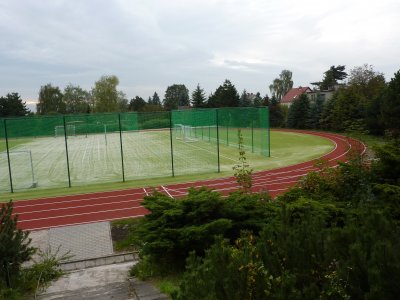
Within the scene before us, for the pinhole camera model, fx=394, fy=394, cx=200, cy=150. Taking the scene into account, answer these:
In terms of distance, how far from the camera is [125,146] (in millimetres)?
31781

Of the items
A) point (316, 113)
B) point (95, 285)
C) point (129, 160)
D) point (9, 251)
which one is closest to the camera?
point (9, 251)

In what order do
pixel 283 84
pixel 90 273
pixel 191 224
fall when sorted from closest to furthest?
pixel 191 224 < pixel 90 273 < pixel 283 84

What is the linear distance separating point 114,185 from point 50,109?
265ft

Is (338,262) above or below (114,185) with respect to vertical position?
above

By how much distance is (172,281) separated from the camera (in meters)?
6.02

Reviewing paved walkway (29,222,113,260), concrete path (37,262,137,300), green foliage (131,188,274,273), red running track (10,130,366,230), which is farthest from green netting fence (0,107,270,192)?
green foliage (131,188,274,273)

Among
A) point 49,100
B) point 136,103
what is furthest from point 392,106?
point 136,103

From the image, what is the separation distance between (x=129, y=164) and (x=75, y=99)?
7844 centimetres

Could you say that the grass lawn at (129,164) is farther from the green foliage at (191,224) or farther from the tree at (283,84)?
the tree at (283,84)

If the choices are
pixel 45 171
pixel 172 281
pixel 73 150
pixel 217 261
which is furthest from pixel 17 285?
pixel 73 150

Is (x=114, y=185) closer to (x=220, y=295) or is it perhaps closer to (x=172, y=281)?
(x=172, y=281)

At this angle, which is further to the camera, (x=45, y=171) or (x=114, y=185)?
(x=45, y=171)

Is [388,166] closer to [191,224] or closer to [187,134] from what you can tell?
[191,224]

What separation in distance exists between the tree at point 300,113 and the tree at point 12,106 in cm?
5303
